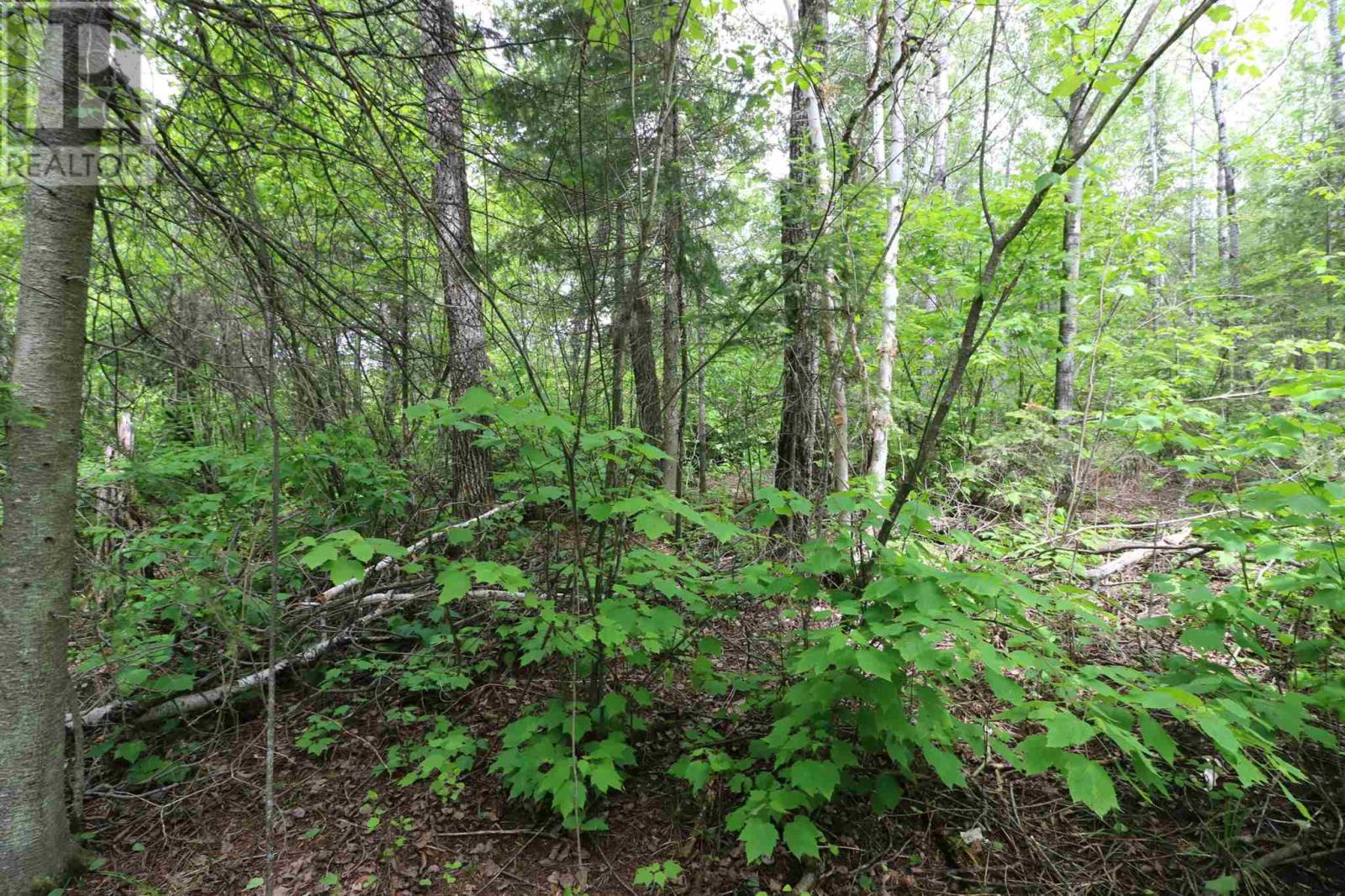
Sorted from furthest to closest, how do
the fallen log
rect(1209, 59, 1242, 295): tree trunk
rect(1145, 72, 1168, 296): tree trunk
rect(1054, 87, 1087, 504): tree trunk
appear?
rect(1145, 72, 1168, 296): tree trunk < rect(1209, 59, 1242, 295): tree trunk < rect(1054, 87, 1087, 504): tree trunk < the fallen log

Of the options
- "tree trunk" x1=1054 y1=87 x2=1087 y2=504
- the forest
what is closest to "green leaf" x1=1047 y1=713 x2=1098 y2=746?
the forest

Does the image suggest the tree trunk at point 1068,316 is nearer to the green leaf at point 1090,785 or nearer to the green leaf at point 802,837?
the green leaf at point 1090,785

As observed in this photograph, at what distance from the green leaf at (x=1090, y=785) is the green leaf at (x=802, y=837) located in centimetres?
100

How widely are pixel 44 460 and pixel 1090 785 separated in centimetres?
403

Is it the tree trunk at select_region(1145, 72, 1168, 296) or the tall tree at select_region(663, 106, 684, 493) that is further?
the tree trunk at select_region(1145, 72, 1168, 296)

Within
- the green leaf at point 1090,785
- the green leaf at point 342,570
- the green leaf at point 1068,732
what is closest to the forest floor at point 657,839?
the green leaf at point 1090,785

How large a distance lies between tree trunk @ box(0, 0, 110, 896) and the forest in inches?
0.5

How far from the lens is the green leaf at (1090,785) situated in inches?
63.1

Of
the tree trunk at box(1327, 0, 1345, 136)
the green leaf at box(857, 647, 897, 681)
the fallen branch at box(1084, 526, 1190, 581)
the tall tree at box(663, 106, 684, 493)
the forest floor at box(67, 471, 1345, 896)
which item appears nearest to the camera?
the green leaf at box(857, 647, 897, 681)

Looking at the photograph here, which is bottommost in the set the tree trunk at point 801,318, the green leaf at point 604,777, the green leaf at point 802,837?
the green leaf at point 802,837

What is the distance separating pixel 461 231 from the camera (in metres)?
4.35

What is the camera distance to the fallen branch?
4.38m

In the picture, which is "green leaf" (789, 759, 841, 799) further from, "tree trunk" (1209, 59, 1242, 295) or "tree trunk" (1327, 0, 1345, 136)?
"tree trunk" (1209, 59, 1242, 295)

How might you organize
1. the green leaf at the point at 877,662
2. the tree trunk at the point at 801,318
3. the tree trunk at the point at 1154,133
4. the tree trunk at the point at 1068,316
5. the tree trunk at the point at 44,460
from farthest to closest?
the tree trunk at the point at 1154,133
the tree trunk at the point at 1068,316
the tree trunk at the point at 801,318
the tree trunk at the point at 44,460
the green leaf at the point at 877,662
